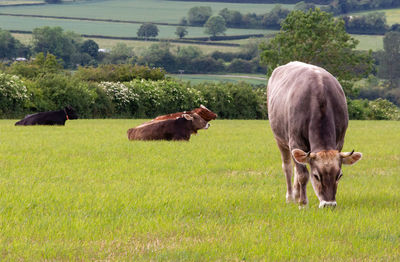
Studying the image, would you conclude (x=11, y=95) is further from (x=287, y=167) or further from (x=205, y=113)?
(x=287, y=167)

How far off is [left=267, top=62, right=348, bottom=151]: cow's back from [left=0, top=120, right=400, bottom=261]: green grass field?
1236 mm

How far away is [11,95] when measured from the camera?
167 feet

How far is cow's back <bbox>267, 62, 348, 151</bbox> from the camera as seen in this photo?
10.9 metres

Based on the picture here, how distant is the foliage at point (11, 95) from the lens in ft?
167

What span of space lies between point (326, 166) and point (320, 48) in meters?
84.2

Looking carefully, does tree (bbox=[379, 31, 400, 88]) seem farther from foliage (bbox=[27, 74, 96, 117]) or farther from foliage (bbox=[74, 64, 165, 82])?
foliage (bbox=[27, 74, 96, 117])

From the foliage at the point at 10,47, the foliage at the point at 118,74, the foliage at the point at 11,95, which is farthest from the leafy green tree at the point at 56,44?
the foliage at the point at 11,95

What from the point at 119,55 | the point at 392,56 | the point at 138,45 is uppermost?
the point at 119,55

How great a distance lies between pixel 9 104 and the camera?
51.9m

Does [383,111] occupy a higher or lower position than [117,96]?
lower

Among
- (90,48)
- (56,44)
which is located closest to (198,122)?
(56,44)

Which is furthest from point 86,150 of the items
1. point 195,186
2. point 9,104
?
point 9,104

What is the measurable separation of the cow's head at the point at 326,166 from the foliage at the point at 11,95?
43712 millimetres

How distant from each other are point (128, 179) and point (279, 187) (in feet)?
11.4
